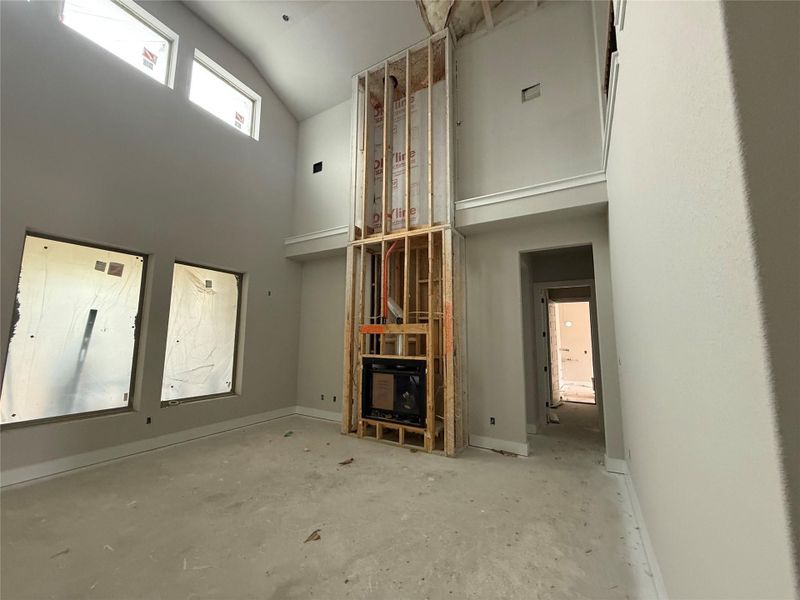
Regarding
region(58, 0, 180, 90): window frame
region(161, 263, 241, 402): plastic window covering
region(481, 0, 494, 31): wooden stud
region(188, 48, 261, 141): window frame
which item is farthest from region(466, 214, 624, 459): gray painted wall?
region(58, 0, 180, 90): window frame

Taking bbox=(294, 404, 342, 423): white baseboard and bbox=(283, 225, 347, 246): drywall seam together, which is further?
bbox=(294, 404, 342, 423): white baseboard

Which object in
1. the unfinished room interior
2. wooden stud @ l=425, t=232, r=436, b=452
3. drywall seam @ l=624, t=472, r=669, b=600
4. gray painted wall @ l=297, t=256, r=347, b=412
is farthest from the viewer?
gray painted wall @ l=297, t=256, r=347, b=412

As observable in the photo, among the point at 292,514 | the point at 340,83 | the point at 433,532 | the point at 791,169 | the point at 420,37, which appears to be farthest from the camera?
the point at 340,83

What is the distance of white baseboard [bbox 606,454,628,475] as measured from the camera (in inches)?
121

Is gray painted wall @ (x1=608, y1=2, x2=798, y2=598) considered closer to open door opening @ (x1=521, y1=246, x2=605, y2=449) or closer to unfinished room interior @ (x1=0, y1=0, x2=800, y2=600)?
unfinished room interior @ (x1=0, y1=0, x2=800, y2=600)

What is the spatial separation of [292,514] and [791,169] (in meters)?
2.87

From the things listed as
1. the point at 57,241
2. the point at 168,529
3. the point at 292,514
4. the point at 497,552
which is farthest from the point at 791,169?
the point at 57,241

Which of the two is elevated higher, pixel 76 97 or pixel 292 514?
pixel 76 97

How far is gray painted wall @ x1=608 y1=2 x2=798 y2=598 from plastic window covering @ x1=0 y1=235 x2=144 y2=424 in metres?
4.67

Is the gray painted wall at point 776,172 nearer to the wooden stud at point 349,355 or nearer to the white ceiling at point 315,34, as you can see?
the wooden stud at point 349,355

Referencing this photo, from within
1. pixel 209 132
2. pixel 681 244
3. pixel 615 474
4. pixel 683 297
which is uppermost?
pixel 209 132

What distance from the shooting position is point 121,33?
367 centimetres

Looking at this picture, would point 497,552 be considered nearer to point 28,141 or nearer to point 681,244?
point 681,244

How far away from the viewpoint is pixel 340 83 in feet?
16.8
